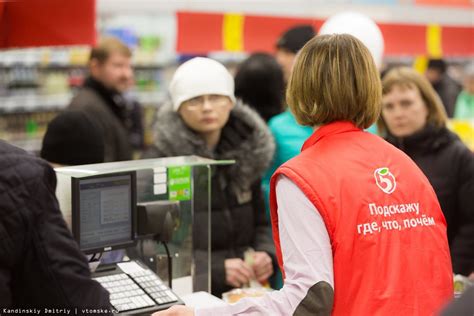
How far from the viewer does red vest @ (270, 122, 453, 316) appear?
1849 mm

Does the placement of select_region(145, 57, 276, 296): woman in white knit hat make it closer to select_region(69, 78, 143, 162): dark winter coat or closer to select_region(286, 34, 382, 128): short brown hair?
select_region(286, 34, 382, 128): short brown hair

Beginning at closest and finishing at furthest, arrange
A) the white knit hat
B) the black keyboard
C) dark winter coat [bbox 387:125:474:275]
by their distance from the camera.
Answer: the black keyboard, the white knit hat, dark winter coat [bbox 387:125:474:275]

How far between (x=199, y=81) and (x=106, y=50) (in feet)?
7.27

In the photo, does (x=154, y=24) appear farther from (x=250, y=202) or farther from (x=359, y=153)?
(x=359, y=153)

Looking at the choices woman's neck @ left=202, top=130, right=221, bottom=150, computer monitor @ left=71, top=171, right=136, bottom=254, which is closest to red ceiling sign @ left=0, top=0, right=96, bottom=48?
woman's neck @ left=202, top=130, right=221, bottom=150

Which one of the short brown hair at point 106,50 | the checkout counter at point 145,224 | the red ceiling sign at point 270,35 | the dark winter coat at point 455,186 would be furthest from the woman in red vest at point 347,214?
the short brown hair at point 106,50

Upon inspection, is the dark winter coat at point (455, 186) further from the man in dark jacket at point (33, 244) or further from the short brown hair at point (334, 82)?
the man in dark jacket at point (33, 244)

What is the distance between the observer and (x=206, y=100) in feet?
10.2

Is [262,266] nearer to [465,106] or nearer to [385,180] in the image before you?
[385,180]

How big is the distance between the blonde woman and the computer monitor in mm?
1559

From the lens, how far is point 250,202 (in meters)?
3.22

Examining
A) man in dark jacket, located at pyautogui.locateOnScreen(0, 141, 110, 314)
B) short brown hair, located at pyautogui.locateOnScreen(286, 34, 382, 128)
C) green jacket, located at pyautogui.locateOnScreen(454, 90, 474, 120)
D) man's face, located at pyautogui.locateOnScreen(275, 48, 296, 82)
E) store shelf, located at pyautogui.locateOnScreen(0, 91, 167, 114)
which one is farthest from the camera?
green jacket, located at pyautogui.locateOnScreen(454, 90, 474, 120)

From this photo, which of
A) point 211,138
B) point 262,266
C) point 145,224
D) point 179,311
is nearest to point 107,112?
point 211,138

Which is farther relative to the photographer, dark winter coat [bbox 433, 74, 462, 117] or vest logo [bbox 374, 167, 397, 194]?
dark winter coat [bbox 433, 74, 462, 117]
